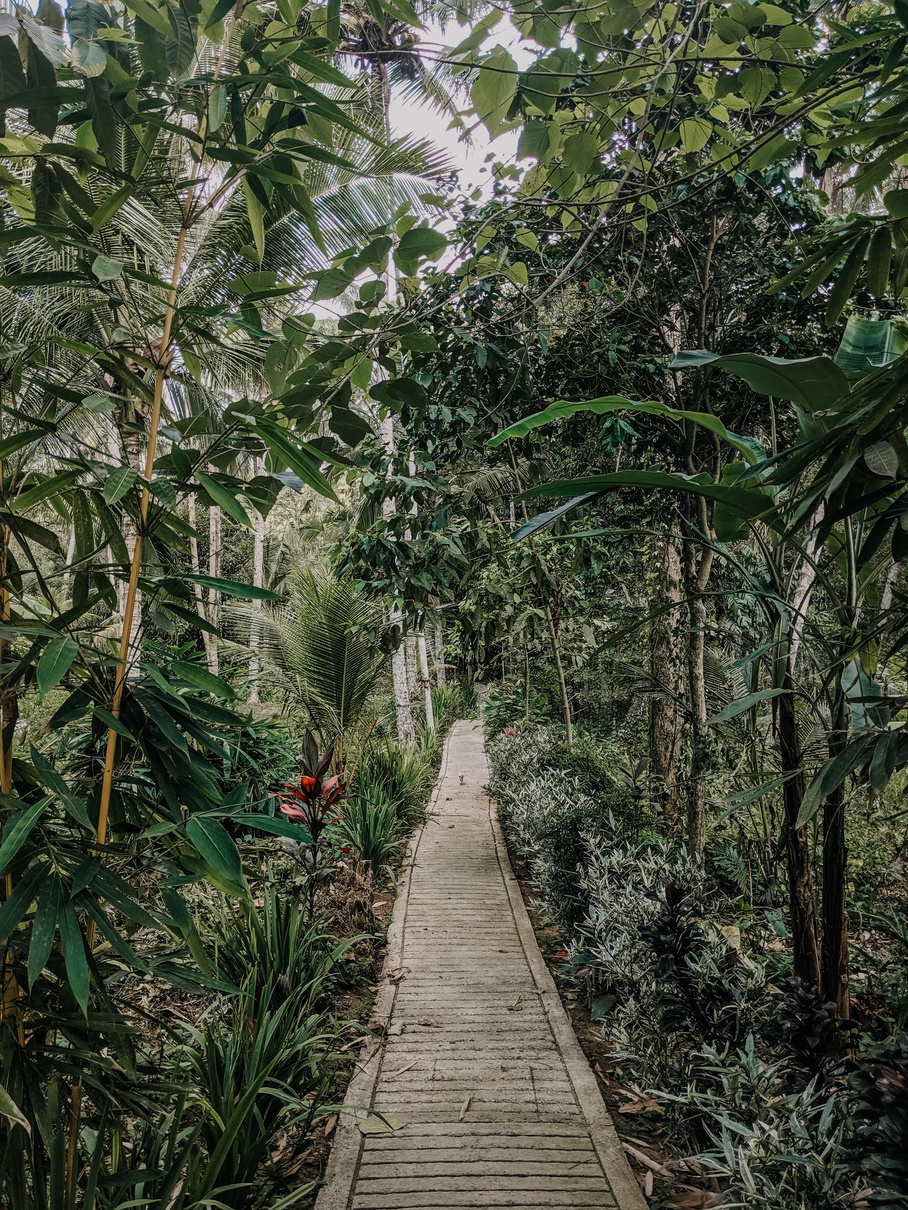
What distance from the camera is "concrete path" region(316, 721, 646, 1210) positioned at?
2.42m

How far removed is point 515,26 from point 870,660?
205 cm

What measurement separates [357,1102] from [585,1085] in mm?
959

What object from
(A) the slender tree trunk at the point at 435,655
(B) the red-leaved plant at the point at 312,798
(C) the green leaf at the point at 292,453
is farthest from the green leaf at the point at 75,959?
(A) the slender tree trunk at the point at 435,655

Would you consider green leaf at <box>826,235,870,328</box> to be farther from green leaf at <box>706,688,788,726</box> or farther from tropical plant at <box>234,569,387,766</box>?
tropical plant at <box>234,569,387,766</box>

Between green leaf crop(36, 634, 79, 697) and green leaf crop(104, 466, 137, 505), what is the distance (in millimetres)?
244

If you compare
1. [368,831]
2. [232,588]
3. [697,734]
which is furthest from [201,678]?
[368,831]

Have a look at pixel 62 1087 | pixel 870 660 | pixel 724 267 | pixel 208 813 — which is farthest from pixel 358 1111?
pixel 724 267

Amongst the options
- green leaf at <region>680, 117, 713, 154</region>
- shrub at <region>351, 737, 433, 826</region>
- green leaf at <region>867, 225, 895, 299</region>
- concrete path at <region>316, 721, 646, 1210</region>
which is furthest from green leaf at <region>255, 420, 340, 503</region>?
→ shrub at <region>351, 737, 433, 826</region>

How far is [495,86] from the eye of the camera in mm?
1812

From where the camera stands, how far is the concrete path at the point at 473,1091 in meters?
2.42

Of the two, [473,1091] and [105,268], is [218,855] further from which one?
[473,1091]

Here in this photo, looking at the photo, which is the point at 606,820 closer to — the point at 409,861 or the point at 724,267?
the point at 409,861

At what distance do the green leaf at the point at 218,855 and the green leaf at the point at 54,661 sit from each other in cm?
36

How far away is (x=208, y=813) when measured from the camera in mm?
1335
